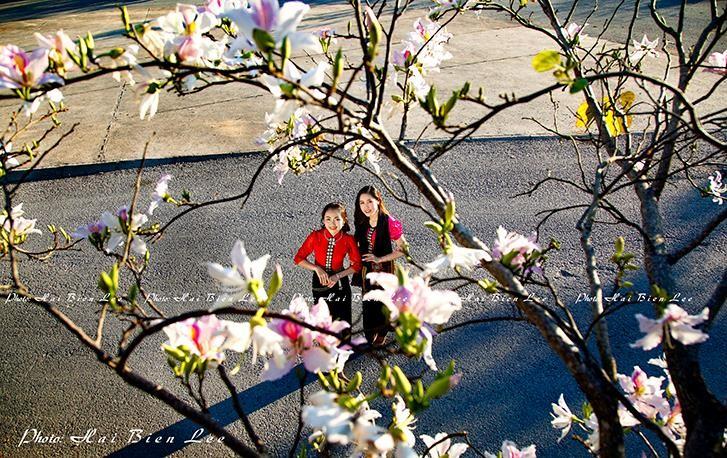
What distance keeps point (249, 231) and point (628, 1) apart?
877 cm

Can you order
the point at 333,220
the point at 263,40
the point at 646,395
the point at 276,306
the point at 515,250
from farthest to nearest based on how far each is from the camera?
the point at 276,306
the point at 333,220
the point at 646,395
the point at 515,250
the point at 263,40

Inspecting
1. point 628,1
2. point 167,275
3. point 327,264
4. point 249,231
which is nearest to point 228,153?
point 249,231

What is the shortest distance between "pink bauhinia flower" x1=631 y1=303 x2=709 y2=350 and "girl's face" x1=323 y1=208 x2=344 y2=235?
213 centimetres

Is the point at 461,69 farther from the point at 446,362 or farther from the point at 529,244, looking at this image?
the point at 529,244

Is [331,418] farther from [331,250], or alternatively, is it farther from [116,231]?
[331,250]

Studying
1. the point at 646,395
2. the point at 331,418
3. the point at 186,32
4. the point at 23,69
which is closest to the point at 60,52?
the point at 23,69

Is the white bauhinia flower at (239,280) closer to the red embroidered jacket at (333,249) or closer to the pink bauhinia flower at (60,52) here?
the pink bauhinia flower at (60,52)

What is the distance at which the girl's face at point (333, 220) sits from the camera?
10.1ft

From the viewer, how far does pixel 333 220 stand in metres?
3.09

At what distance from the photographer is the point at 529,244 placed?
1305mm

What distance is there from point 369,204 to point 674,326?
2.15 metres

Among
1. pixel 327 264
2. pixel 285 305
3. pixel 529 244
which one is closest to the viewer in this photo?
pixel 529 244

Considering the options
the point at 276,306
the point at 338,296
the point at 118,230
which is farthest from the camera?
the point at 276,306

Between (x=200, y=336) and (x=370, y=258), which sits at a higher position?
(x=200, y=336)
